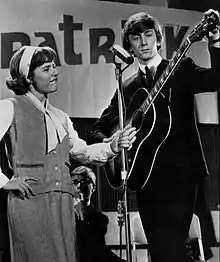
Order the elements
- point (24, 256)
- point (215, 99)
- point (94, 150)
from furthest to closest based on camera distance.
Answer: point (215, 99)
point (94, 150)
point (24, 256)

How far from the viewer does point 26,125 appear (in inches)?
58.8

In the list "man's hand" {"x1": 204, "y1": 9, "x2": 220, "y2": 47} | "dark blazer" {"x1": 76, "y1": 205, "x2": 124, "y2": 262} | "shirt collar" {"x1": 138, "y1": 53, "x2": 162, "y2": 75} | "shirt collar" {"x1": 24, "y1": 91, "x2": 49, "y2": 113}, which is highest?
"man's hand" {"x1": 204, "y1": 9, "x2": 220, "y2": 47}

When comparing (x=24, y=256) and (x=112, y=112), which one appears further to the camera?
(x=112, y=112)

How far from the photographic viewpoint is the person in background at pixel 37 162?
4.78 ft

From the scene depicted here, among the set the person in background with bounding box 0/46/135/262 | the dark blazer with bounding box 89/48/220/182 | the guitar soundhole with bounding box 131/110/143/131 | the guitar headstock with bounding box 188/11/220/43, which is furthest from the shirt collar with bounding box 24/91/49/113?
the guitar headstock with bounding box 188/11/220/43

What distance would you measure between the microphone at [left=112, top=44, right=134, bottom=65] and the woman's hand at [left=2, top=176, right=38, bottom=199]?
473 millimetres

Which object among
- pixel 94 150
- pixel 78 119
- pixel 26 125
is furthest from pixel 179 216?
pixel 26 125

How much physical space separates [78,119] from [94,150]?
11 cm

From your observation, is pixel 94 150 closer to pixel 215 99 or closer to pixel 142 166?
pixel 142 166

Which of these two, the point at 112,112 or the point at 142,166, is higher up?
the point at 112,112

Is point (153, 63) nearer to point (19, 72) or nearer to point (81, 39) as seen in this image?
point (81, 39)

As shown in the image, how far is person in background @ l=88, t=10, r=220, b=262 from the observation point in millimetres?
1572

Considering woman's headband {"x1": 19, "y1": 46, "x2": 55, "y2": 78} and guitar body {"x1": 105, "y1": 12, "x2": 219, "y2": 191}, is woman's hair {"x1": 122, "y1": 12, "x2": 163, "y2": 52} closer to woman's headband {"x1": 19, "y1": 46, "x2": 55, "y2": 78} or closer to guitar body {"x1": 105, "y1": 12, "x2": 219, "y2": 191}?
guitar body {"x1": 105, "y1": 12, "x2": 219, "y2": 191}

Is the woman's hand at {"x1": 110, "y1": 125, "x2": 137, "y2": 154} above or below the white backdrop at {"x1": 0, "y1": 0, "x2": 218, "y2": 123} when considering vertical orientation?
below
